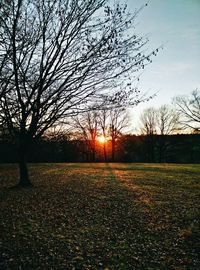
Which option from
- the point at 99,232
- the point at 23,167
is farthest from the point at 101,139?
the point at 99,232

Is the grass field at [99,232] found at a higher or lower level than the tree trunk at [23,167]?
lower

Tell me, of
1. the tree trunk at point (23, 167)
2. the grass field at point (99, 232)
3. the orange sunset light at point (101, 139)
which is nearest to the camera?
the grass field at point (99, 232)

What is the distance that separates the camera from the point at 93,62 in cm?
1007

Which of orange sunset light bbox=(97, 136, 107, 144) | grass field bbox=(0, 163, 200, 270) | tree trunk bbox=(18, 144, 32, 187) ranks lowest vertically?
grass field bbox=(0, 163, 200, 270)

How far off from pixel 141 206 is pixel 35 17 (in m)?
8.96

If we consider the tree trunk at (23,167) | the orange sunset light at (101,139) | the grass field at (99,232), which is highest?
the orange sunset light at (101,139)

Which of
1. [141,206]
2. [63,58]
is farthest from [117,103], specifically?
[141,206]

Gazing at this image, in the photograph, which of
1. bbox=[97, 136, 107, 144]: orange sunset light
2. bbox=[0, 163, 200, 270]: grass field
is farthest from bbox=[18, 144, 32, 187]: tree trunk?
bbox=[97, 136, 107, 144]: orange sunset light

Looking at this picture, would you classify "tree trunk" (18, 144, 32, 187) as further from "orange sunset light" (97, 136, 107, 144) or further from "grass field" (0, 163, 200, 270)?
"orange sunset light" (97, 136, 107, 144)

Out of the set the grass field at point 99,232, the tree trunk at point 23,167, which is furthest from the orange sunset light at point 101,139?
the grass field at point 99,232

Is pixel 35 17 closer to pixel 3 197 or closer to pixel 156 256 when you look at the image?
pixel 3 197

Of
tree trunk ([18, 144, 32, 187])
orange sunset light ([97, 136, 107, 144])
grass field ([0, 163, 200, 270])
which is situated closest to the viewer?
grass field ([0, 163, 200, 270])

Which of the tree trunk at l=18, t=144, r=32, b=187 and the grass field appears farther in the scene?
the tree trunk at l=18, t=144, r=32, b=187

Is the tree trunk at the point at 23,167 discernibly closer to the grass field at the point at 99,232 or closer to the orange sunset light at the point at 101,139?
the grass field at the point at 99,232
